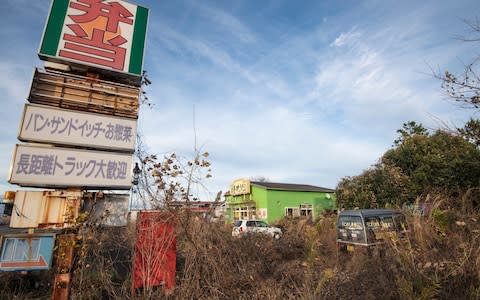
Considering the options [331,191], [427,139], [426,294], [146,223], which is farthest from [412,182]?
[146,223]

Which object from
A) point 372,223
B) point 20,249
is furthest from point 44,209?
point 372,223

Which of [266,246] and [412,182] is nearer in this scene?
[266,246]

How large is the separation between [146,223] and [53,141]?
5.98 ft

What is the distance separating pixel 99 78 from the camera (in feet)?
14.0

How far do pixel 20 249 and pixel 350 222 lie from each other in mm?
8398

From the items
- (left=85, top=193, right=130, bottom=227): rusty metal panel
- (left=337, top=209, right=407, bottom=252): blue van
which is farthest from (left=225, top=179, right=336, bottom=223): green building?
(left=85, top=193, right=130, bottom=227): rusty metal panel

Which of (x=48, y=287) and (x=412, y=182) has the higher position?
(x=412, y=182)

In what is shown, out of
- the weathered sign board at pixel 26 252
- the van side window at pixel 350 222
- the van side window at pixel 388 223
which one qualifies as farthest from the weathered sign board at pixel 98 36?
the van side window at pixel 388 223

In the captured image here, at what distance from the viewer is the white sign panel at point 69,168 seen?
336 cm

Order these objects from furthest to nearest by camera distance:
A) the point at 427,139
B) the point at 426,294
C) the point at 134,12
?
the point at 427,139 → the point at 134,12 → the point at 426,294

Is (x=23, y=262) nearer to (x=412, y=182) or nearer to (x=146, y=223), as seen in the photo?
(x=146, y=223)

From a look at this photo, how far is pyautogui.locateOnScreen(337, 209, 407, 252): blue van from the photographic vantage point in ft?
25.0

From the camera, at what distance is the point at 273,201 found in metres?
21.4

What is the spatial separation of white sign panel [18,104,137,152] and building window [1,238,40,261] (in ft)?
4.43
